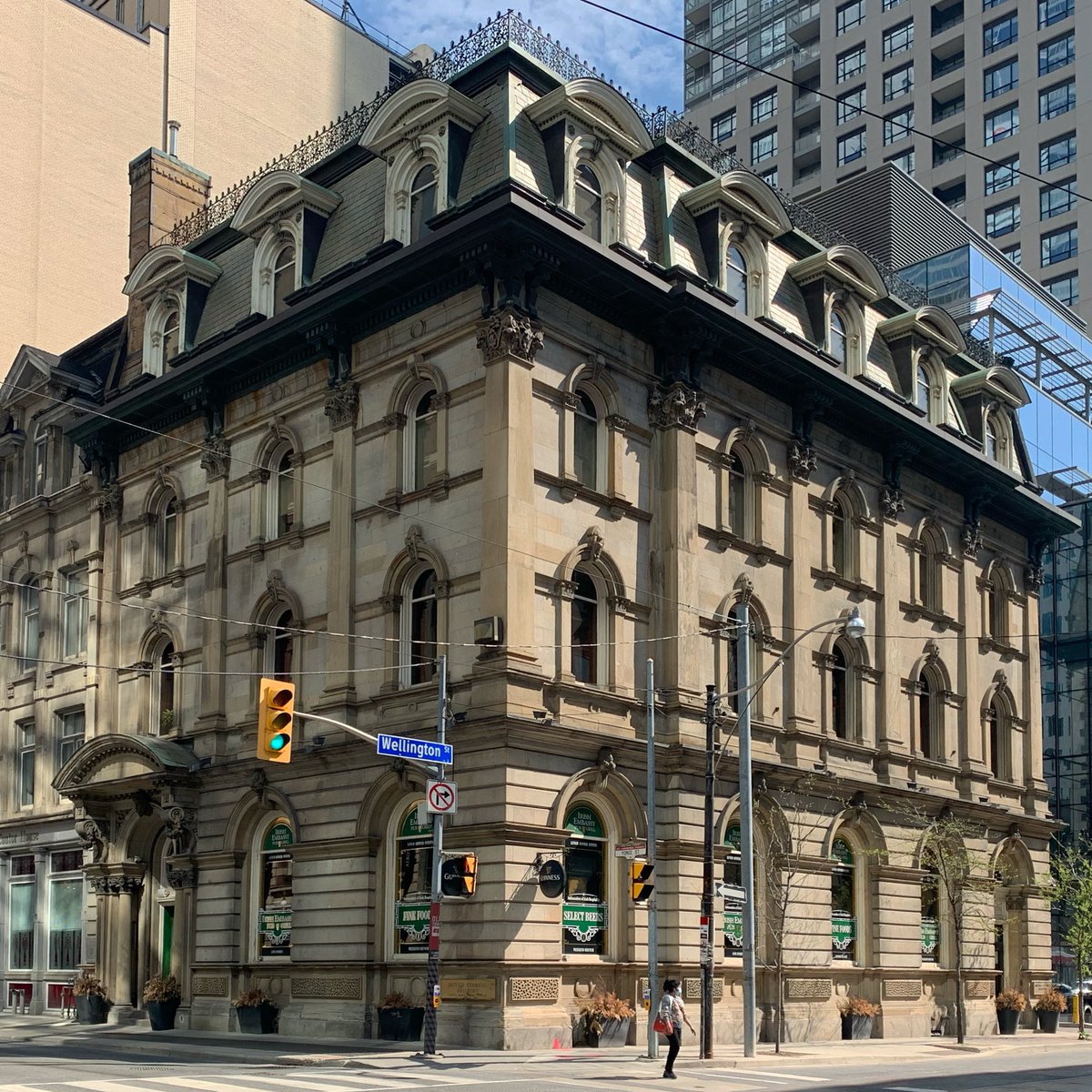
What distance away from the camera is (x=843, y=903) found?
131 ft

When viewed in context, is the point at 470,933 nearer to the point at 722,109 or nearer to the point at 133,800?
the point at 133,800

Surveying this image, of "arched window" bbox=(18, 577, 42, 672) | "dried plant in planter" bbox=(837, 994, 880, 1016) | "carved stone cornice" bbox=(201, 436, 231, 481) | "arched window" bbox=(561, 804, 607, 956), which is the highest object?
"carved stone cornice" bbox=(201, 436, 231, 481)

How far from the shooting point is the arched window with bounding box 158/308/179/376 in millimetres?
43000

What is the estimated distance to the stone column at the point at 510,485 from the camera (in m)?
31.7

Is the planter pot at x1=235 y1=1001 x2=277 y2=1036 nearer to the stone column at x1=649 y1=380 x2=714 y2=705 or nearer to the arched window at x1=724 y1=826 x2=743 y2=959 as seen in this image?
the arched window at x1=724 y1=826 x2=743 y2=959

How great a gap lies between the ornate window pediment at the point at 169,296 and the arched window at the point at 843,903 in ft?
71.3

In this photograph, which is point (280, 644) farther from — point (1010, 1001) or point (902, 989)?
point (1010, 1001)

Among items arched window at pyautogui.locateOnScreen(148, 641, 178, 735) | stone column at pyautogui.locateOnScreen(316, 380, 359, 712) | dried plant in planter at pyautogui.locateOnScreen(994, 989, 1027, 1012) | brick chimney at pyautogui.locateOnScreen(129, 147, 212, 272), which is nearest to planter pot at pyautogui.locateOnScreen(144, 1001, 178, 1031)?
arched window at pyautogui.locateOnScreen(148, 641, 178, 735)

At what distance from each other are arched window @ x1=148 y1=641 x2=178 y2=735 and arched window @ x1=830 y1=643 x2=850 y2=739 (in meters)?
17.4

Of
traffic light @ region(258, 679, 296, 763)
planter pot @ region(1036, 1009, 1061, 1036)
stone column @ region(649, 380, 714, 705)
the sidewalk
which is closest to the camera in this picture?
traffic light @ region(258, 679, 296, 763)

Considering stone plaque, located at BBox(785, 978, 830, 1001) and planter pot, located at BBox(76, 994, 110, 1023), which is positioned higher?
stone plaque, located at BBox(785, 978, 830, 1001)

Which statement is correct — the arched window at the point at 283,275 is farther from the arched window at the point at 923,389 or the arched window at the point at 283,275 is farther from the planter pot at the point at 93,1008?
the arched window at the point at 923,389

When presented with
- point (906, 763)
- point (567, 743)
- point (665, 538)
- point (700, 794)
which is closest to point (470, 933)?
point (567, 743)

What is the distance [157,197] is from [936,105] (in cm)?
6996
